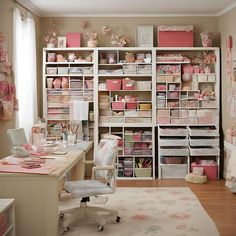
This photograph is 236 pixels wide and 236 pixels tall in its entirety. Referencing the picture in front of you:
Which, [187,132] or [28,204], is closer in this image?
[28,204]

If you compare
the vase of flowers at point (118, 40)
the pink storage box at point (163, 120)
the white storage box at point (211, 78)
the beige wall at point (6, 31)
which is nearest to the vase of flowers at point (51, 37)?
the vase of flowers at point (118, 40)

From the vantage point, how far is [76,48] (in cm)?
662

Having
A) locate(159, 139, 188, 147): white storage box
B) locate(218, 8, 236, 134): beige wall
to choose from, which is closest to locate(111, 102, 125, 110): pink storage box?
locate(159, 139, 188, 147): white storage box

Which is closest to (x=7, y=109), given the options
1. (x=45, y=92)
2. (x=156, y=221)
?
(x=45, y=92)

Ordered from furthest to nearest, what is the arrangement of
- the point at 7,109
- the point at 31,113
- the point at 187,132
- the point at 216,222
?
the point at 187,132
the point at 31,113
the point at 7,109
the point at 216,222

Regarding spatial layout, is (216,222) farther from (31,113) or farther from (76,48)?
(76,48)

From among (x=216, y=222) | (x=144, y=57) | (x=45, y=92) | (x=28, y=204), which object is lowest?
(x=216, y=222)

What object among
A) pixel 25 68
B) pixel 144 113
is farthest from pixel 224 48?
pixel 25 68

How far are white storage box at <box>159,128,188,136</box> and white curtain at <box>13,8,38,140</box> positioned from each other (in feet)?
6.44

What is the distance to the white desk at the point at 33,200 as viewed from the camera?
3467 mm

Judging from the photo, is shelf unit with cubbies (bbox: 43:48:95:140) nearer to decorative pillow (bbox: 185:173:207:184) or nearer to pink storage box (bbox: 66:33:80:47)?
pink storage box (bbox: 66:33:80:47)

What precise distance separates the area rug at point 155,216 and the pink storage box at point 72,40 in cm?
250

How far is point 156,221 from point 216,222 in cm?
62

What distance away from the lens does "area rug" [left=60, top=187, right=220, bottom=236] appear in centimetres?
401
